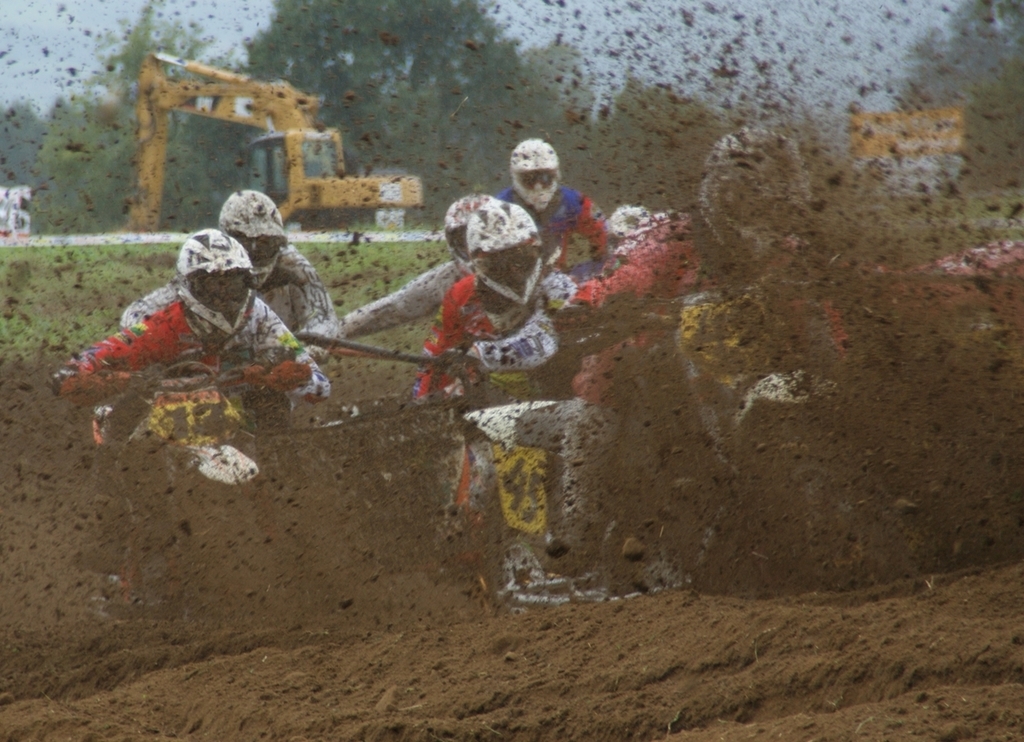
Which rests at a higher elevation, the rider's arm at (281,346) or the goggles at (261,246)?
the goggles at (261,246)

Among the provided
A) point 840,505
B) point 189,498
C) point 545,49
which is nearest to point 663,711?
point 840,505

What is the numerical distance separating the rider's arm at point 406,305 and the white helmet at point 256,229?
0.69m

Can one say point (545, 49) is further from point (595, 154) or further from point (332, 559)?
point (332, 559)

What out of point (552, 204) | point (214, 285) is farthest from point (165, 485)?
point (552, 204)

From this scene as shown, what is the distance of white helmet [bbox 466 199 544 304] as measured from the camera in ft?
22.3

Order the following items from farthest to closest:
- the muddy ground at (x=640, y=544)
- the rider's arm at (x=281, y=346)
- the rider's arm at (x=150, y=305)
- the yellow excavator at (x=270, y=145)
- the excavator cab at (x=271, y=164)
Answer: the excavator cab at (x=271, y=164) < the yellow excavator at (x=270, y=145) < the rider's arm at (x=150, y=305) < the rider's arm at (x=281, y=346) < the muddy ground at (x=640, y=544)

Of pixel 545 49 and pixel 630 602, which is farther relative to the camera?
pixel 545 49

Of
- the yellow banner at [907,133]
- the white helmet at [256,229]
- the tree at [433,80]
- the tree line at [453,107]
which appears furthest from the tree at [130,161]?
the yellow banner at [907,133]

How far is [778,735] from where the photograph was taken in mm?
3428

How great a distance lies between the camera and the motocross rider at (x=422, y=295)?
7867 mm

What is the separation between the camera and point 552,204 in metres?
8.45

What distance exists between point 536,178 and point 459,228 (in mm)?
923

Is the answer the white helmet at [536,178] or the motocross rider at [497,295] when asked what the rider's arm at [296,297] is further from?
the white helmet at [536,178]

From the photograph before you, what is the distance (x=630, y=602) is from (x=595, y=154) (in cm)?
Result: 367
